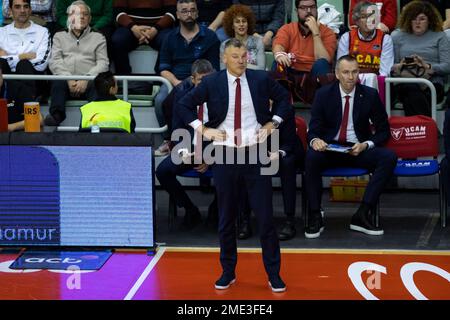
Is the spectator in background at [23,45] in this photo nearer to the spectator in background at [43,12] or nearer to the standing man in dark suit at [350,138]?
the spectator in background at [43,12]

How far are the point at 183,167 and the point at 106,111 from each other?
3.26ft

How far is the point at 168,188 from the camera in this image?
11328mm

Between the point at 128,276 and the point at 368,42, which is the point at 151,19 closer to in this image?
the point at 368,42

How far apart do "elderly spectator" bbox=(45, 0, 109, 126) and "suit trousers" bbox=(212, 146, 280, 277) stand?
464cm

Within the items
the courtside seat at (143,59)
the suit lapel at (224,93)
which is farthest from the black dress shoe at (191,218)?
the courtside seat at (143,59)

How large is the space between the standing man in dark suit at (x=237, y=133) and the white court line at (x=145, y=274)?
70 cm

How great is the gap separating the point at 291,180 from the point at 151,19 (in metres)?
4.02

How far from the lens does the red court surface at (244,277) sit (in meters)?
9.02

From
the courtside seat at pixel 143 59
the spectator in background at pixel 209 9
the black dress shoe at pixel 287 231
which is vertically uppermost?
the spectator in background at pixel 209 9

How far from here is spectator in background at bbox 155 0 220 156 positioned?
13133 mm

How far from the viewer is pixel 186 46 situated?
43.1 feet

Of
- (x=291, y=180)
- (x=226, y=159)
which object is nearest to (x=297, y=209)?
(x=291, y=180)

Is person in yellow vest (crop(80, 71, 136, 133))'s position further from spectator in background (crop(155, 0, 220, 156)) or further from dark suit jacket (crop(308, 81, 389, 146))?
spectator in background (crop(155, 0, 220, 156))

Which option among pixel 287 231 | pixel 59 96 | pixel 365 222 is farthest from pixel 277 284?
pixel 59 96
